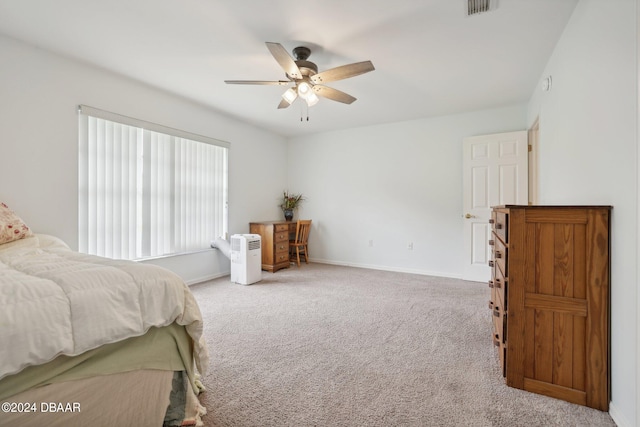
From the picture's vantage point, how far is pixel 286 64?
231cm

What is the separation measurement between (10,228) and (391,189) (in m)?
4.45

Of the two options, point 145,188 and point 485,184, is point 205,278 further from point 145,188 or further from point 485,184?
point 485,184

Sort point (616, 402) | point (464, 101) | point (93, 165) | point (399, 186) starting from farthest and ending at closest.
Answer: point (399, 186), point (464, 101), point (93, 165), point (616, 402)

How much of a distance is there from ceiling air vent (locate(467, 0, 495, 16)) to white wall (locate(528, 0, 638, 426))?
1.85 ft

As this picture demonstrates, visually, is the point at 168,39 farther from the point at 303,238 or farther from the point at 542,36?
the point at 303,238

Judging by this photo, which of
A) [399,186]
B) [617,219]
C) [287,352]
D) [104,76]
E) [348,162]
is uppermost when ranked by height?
[104,76]

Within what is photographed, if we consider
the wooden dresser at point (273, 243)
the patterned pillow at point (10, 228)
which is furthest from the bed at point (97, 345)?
the wooden dresser at point (273, 243)

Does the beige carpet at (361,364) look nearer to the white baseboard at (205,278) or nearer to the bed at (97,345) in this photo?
the bed at (97,345)

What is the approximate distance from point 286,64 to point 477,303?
309 cm

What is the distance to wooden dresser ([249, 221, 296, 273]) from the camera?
465 centimetres

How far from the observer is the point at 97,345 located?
40.7 inches

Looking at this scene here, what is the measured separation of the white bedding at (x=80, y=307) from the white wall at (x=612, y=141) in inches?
78.8

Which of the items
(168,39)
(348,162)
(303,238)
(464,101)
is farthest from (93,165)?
(464,101)

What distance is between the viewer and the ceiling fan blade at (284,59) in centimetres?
207
